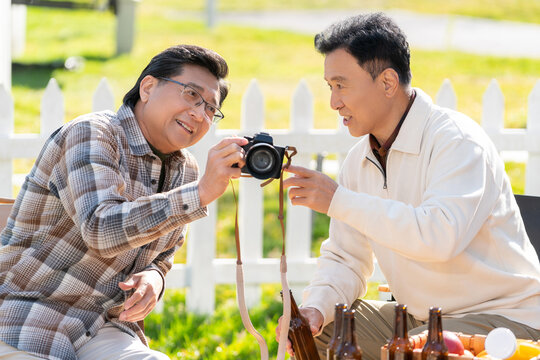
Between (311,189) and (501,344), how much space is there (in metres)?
0.95

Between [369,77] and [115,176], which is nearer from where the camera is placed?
[115,176]

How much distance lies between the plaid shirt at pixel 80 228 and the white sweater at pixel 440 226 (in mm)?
723

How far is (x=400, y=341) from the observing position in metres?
2.47

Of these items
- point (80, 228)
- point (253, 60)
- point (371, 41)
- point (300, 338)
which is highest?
point (253, 60)

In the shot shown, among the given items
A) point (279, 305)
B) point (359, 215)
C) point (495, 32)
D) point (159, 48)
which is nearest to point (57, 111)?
point (279, 305)

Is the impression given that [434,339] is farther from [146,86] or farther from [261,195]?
[261,195]

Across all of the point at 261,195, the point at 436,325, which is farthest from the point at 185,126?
the point at 261,195

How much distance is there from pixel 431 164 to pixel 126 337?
1.38 m

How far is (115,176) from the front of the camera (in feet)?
9.62

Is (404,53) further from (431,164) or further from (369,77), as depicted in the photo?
(431,164)

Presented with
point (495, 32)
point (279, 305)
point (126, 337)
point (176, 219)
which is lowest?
point (279, 305)

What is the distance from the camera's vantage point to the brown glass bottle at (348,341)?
2.48 metres

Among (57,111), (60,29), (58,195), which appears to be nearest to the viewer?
(58,195)

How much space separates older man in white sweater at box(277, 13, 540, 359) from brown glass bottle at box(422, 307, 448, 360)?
58 cm
